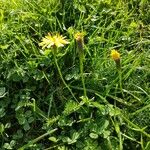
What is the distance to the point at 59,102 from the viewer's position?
2053 mm

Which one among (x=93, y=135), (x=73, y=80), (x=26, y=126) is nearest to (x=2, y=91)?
(x=26, y=126)

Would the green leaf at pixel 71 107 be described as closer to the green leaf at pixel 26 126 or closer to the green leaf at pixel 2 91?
the green leaf at pixel 26 126

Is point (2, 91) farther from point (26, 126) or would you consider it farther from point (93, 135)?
point (93, 135)

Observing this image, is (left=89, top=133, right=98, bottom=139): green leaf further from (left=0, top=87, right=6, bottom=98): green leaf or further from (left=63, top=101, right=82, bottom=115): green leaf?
(left=0, top=87, right=6, bottom=98): green leaf

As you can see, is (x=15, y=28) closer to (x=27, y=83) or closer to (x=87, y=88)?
(x=27, y=83)

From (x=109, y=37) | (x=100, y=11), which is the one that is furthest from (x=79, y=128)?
(x=100, y=11)

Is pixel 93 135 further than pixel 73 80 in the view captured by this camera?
No

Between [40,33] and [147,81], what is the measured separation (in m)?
0.56

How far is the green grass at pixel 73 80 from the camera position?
1921 millimetres

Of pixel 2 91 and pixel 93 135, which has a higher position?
pixel 2 91

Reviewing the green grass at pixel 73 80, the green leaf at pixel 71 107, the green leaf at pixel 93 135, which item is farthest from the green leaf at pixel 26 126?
the green leaf at pixel 93 135

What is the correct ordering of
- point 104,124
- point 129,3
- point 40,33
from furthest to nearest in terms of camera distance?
point 129,3
point 40,33
point 104,124

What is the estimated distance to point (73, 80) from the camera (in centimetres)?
206

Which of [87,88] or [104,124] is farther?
[87,88]
